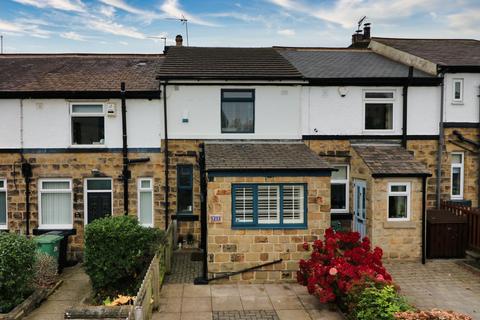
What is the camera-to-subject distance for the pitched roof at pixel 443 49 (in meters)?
16.0

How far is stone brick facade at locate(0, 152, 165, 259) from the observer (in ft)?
48.2

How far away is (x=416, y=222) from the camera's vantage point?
1351 cm

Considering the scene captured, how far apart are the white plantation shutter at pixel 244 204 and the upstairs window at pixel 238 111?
3.99 metres

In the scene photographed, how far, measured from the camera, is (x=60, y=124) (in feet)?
48.7

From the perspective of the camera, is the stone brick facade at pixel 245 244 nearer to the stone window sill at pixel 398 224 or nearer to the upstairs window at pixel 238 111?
the stone window sill at pixel 398 224

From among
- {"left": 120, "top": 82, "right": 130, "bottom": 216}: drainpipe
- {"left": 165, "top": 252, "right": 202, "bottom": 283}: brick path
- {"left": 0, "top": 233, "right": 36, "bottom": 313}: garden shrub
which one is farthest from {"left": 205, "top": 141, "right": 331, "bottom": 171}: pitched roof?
{"left": 0, "top": 233, "right": 36, "bottom": 313}: garden shrub

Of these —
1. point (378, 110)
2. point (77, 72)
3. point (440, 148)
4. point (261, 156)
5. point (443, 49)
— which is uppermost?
point (443, 49)

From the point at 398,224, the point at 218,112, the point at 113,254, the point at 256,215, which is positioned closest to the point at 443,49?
the point at 398,224

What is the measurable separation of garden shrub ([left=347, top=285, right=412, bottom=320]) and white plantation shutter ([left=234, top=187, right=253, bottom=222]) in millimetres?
3815

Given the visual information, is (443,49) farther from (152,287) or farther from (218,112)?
(152,287)

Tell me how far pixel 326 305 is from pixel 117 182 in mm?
8463

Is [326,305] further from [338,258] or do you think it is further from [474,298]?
[474,298]

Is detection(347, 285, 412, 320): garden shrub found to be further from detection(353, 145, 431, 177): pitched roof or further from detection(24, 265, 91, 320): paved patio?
detection(24, 265, 91, 320): paved patio

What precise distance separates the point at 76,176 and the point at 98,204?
1.24 m
